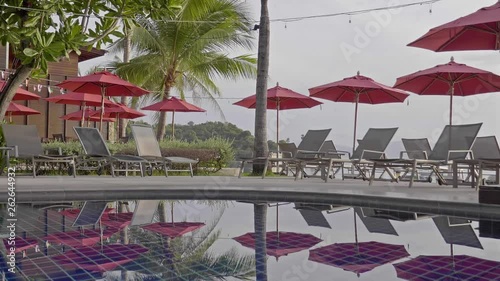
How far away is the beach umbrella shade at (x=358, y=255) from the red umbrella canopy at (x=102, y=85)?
347 inches

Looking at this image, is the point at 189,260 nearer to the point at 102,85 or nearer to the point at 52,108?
the point at 102,85

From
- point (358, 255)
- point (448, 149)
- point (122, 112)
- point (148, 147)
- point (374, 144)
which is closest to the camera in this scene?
point (358, 255)

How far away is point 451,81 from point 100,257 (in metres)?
8.15

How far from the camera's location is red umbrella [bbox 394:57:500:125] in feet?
30.2

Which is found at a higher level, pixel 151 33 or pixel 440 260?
pixel 151 33

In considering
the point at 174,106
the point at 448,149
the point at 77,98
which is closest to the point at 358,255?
the point at 448,149

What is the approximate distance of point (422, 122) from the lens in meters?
11.6

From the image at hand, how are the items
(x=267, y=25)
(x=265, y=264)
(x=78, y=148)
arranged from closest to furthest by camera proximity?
(x=265, y=264)
(x=78, y=148)
(x=267, y=25)

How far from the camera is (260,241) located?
14.5 ft

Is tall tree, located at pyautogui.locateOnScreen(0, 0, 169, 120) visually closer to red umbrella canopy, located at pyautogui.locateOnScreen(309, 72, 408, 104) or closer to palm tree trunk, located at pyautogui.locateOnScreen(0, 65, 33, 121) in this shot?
palm tree trunk, located at pyautogui.locateOnScreen(0, 65, 33, 121)

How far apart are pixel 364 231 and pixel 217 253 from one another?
1.85 metres

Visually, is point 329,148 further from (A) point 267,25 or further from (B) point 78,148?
(B) point 78,148

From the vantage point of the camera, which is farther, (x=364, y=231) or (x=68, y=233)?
(x=364, y=231)

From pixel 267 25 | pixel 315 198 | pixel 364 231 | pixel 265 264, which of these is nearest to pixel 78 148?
pixel 267 25
